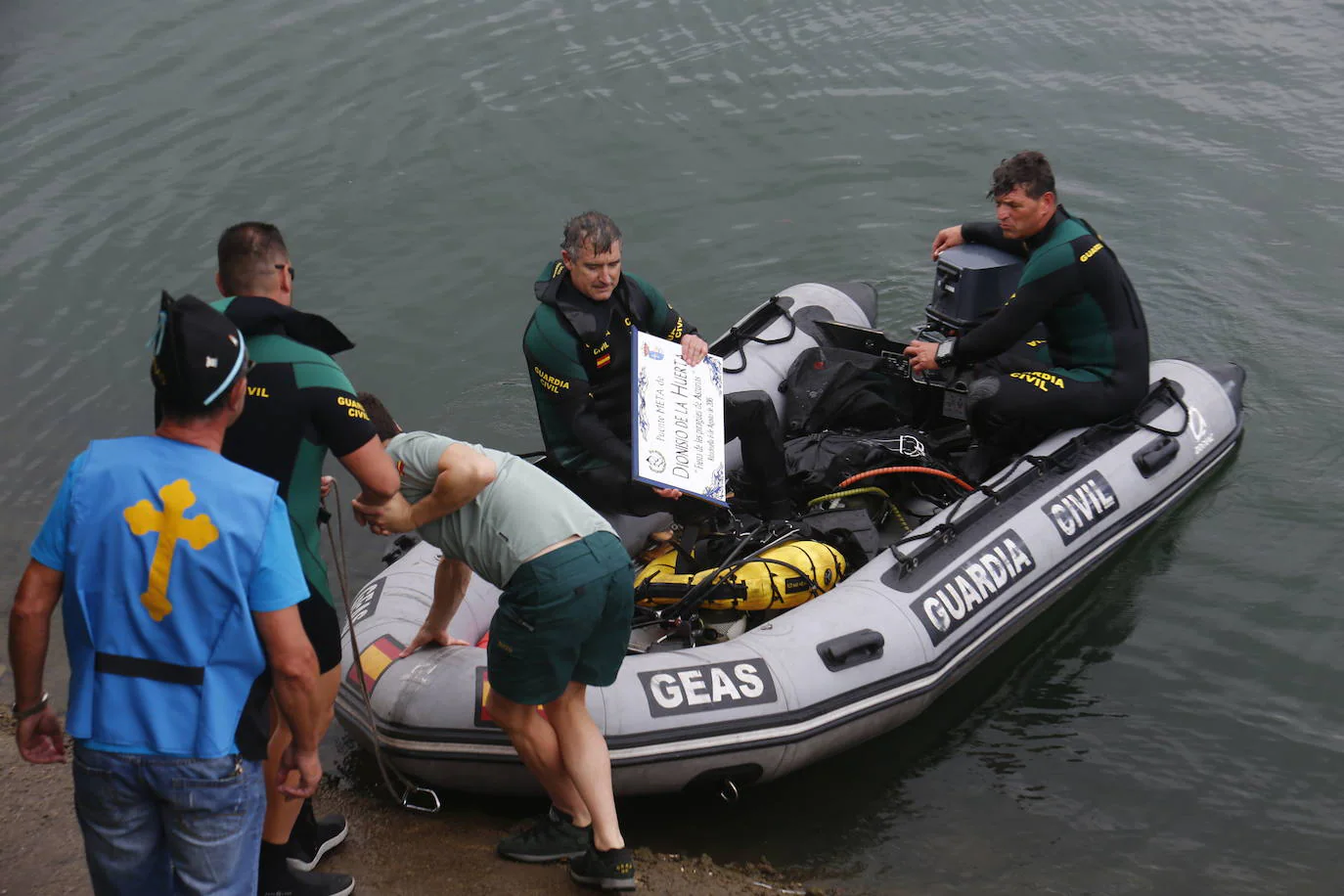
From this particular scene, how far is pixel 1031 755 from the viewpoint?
490 centimetres

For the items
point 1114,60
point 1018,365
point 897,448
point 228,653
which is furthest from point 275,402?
point 1114,60

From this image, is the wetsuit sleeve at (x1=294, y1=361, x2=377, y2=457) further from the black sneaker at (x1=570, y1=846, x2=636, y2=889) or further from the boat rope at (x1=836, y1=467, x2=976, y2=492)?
the boat rope at (x1=836, y1=467, x2=976, y2=492)

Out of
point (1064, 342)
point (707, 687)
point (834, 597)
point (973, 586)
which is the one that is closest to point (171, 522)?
point (707, 687)

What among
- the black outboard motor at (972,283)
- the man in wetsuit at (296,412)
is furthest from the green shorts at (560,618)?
the black outboard motor at (972,283)

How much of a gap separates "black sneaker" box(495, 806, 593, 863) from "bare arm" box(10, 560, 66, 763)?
1.57 m

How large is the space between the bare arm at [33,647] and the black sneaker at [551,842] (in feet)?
5.16

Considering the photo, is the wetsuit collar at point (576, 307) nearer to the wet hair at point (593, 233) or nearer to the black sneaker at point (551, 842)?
the wet hair at point (593, 233)

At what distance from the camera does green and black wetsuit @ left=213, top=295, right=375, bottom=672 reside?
10.6 ft

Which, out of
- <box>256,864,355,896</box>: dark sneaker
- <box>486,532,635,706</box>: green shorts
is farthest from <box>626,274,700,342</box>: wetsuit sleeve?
<box>256,864,355,896</box>: dark sneaker

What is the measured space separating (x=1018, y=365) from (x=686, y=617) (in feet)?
6.53

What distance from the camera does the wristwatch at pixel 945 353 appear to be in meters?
5.57

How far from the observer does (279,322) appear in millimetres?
3291

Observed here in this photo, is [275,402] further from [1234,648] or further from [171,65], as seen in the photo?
[171,65]

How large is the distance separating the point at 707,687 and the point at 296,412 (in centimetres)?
181
